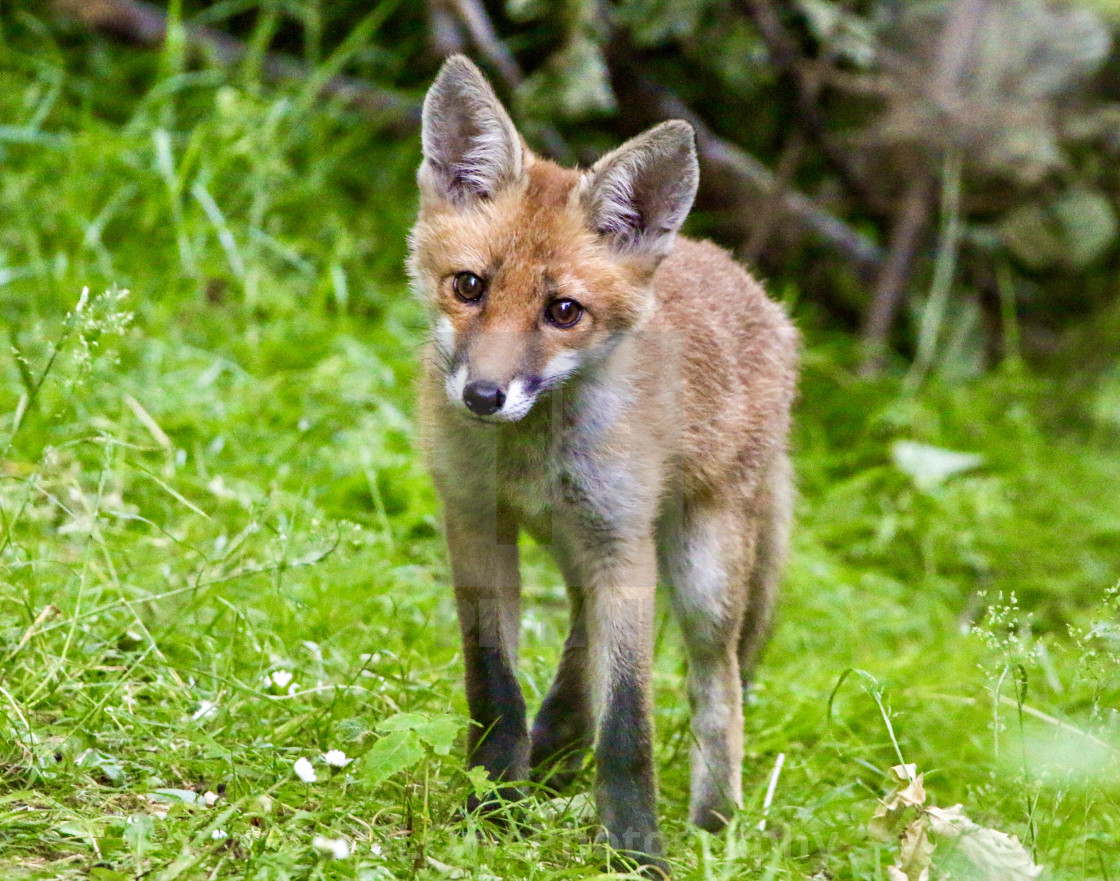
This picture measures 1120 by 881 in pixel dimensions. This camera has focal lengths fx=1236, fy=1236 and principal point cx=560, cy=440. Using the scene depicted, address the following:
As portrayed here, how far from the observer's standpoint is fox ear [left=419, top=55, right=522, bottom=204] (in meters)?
3.12

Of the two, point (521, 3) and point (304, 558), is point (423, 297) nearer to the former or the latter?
point (304, 558)

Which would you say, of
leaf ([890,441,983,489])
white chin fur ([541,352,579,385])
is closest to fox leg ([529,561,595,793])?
white chin fur ([541,352,579,385])

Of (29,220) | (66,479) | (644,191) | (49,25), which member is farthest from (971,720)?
(49,25)

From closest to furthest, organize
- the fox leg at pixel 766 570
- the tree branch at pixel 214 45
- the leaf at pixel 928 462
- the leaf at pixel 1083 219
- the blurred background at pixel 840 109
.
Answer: the fox leg at pixel 766 570 → the leaf at pixel 928 462 → the blurred background at pixel 840 109 → the tree branch at pixel 214 45 → the leaf at pixel 1083 219

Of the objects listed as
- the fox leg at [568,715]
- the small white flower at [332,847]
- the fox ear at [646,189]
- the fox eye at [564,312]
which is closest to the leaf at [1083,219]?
the fox ear at [646,189]

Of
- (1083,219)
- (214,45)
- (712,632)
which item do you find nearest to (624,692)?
(712,632)

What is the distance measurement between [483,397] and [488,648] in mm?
725

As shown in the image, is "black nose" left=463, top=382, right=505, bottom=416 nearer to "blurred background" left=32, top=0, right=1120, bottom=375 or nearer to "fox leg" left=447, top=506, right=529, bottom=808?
"fox leg" left=447, top=506, right=529, bottom=808

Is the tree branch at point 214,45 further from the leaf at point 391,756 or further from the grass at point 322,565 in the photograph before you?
the leaf at point 391,756

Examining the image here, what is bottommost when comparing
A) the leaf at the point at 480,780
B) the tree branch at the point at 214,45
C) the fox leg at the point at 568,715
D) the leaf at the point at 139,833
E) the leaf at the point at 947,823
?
the fox leg at the point at 568,715

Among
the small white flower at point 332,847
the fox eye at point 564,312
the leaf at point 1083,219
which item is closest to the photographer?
the small white flower at point 332,847

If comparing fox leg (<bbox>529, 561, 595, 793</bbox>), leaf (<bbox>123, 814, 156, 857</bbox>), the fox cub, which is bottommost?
fox leg (<bbox>529, 561, 595, 793</bbox>)

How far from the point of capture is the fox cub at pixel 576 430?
9.62 ft

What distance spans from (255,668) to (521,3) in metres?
3.97
